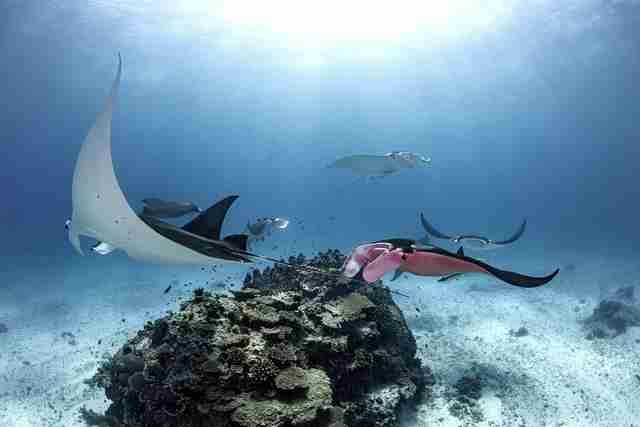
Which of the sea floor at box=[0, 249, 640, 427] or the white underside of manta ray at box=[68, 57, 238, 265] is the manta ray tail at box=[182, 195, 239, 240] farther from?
the sea floor at box=[0, 249, 640, 427]

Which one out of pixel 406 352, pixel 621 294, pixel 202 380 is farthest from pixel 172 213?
pixel 621 294

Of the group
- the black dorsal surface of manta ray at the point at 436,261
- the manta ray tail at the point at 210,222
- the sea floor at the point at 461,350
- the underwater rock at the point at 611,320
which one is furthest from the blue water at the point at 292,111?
the black dorsal surface of manta ray at the point at 436,261

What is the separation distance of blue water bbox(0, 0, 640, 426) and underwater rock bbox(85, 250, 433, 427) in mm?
4108

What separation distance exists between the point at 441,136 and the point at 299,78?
161ft

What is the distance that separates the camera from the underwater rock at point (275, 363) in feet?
11.9

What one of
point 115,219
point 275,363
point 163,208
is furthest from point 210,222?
point 275,363

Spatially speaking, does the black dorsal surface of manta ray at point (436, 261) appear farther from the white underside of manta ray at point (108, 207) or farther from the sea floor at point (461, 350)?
the sea floor at point (461, 350)

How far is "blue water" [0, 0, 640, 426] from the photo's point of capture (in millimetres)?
23188

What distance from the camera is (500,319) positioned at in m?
11.3

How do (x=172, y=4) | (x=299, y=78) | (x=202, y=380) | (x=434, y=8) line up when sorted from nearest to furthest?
(x=202, y=380) < (x=172, y=4) < (x=434, y=8) < (x=299, y=78)

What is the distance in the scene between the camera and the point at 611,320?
10.5m

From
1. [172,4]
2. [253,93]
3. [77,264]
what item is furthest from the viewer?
[253,93]

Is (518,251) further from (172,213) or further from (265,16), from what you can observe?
(172,213)

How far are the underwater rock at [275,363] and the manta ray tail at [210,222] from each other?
0.98 m
